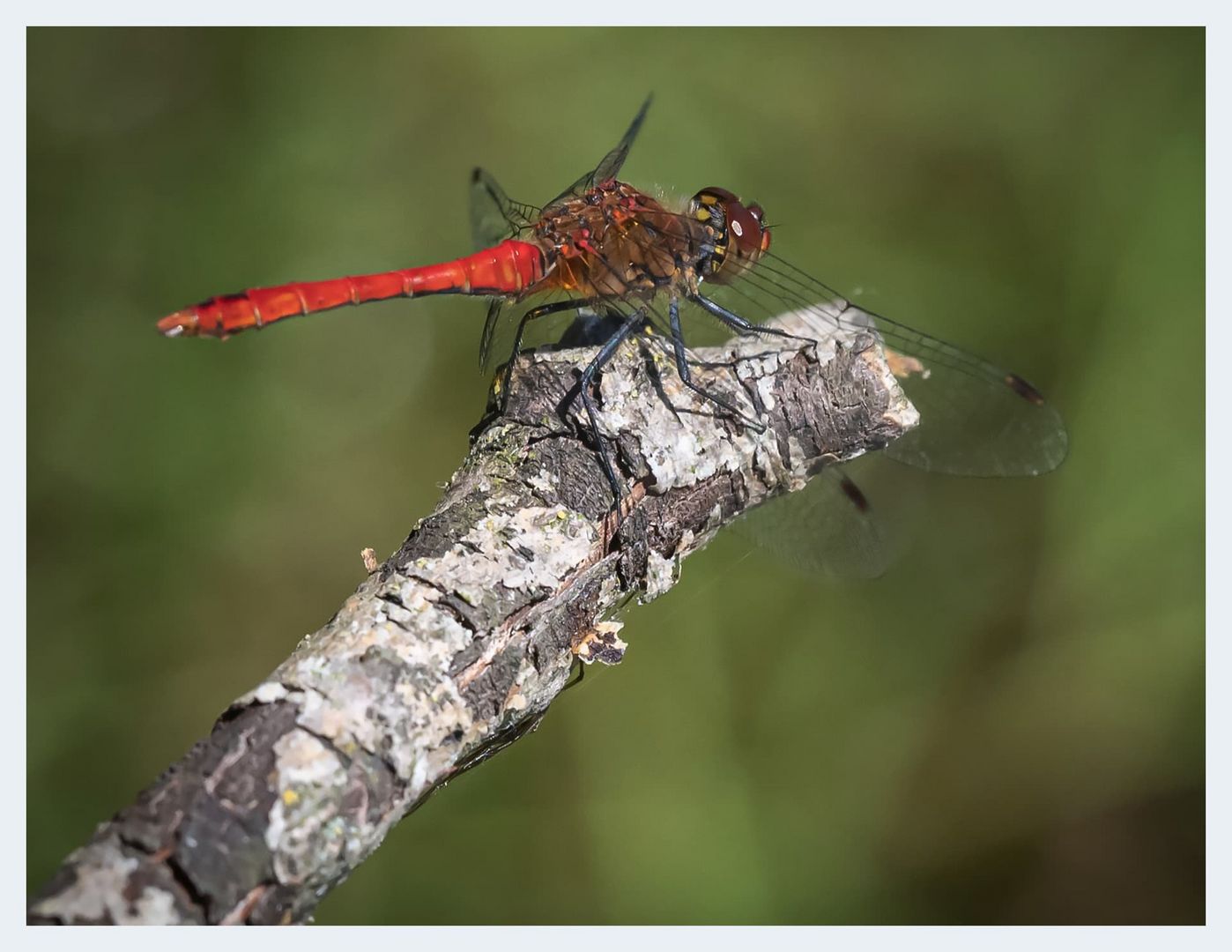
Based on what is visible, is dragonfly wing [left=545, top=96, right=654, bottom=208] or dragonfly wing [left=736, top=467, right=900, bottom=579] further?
dragonfly wing [left=736, top=467, right=900, bottom=579]

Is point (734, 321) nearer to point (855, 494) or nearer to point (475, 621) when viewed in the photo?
point (855, 494)

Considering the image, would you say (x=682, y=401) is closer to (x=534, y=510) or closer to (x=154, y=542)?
(x=534, y=510)

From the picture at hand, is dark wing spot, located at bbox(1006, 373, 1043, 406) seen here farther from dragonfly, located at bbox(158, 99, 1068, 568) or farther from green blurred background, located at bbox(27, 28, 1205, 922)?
green blurred background, located at bbox(27, 28, 1205, 922)

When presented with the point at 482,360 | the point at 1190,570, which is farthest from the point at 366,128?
the point at 1190,570

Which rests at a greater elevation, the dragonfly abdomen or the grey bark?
the dragonfly abdomen

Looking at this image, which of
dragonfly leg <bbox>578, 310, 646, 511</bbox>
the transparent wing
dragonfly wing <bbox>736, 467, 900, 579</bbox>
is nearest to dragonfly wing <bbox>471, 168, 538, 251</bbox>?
the transparent wing

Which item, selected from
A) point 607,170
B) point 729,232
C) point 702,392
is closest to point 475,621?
point 702,392

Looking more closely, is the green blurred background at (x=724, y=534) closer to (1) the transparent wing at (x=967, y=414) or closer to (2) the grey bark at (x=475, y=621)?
(1) the transparent wing at (x=967, y=414)
